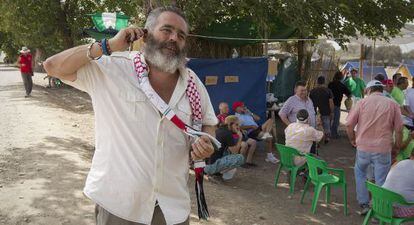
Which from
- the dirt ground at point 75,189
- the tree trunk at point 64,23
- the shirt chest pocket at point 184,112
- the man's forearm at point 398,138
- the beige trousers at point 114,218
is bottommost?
the dirt ground at point 75,189

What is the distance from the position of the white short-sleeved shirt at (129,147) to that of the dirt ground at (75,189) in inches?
108

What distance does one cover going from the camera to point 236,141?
802 cm

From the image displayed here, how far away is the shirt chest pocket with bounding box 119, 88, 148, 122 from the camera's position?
2.27m

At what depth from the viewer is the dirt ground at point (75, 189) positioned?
5152 mm

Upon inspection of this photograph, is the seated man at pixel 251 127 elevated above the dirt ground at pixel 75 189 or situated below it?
above

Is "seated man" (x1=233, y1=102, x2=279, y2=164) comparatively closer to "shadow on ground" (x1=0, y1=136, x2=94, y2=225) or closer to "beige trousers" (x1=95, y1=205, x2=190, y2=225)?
"shadow on ground" (x1=0, y1=136, x2=94, y2=225)

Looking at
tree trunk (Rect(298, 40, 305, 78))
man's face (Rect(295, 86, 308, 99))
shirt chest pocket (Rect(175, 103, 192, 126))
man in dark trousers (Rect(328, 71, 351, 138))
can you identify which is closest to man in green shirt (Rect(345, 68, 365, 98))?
man in dark trousers (Rect(328, 71, 351, 138))

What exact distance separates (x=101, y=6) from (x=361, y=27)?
13.3 meters

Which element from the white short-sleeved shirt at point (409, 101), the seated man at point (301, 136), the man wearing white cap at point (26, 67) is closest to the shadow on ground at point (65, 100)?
the man wearing white cap at point (26, 67)

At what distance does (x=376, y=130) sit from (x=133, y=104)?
4.16 metres

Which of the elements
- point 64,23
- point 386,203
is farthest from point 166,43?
point 64,23

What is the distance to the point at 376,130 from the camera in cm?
549

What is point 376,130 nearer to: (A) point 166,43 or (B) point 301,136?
(B) point 301,136

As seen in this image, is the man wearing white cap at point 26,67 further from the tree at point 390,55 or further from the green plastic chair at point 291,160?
the tree at point 390,55
